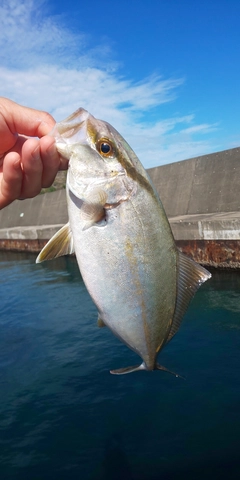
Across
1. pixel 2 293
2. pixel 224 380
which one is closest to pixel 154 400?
pixel 224 380

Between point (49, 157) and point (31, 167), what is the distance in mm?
146

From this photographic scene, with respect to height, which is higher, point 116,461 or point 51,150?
point 51,150

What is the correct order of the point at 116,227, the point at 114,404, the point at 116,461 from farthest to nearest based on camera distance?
the point at 114,404, the point at 116,461, the point at 116,227

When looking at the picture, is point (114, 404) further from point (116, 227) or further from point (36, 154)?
point (36, 154)

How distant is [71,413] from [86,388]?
2.16ft

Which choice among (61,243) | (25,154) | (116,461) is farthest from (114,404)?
(25,154)

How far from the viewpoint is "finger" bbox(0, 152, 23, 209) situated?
247 centimetres

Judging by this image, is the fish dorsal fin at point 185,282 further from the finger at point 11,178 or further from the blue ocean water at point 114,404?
the blue ocean water at point 114,404

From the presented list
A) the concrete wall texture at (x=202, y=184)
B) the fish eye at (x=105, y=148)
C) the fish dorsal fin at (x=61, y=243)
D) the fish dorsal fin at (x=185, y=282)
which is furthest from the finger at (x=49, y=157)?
the concrete wall texture at (x=202, y=184)

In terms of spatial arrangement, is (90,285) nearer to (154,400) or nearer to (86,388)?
(154,400)

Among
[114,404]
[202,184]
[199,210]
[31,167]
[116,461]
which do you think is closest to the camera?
[31,167]

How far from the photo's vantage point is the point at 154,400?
586cm

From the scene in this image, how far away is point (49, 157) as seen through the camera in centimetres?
240

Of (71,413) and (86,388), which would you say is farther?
(86,388)
